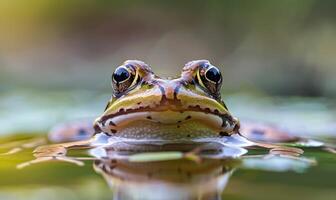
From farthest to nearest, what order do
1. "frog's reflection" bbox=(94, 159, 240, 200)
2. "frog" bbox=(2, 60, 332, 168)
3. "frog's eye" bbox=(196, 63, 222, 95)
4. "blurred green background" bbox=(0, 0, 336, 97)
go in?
"blurred green background" bbox=(0, 0, 336, 97) < "frog's eye" bbox=(196, 63, 222, 95) < "frog" bbox=(2, 60, 332, 168) < "frog's reflection" bbox=(94, 159, 240, 200)

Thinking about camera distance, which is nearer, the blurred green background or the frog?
the frog

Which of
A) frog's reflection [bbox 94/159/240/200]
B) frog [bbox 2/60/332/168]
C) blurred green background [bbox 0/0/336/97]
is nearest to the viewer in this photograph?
frog's reflection [bbox 94/159/240/200]

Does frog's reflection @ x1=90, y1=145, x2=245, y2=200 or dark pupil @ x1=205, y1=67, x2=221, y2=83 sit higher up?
dark pupil @ x1=205, y1=67, x2=221, y2=83

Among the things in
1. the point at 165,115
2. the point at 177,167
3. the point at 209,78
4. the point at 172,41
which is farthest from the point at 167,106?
the point at 172,41

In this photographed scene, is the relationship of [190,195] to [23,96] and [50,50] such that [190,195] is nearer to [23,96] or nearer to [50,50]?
[23,96]

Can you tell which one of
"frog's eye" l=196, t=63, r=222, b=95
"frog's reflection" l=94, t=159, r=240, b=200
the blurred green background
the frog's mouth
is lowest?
"frog's reflection" l=94, t=159, r=240, b=200

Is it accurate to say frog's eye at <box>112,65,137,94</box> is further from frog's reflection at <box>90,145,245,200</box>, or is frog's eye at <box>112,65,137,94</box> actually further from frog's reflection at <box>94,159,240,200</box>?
frog's reflection at <box>94,159,240,200</box>

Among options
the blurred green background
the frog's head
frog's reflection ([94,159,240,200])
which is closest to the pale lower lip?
the frog's head

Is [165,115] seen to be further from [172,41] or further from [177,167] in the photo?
[172,41]
